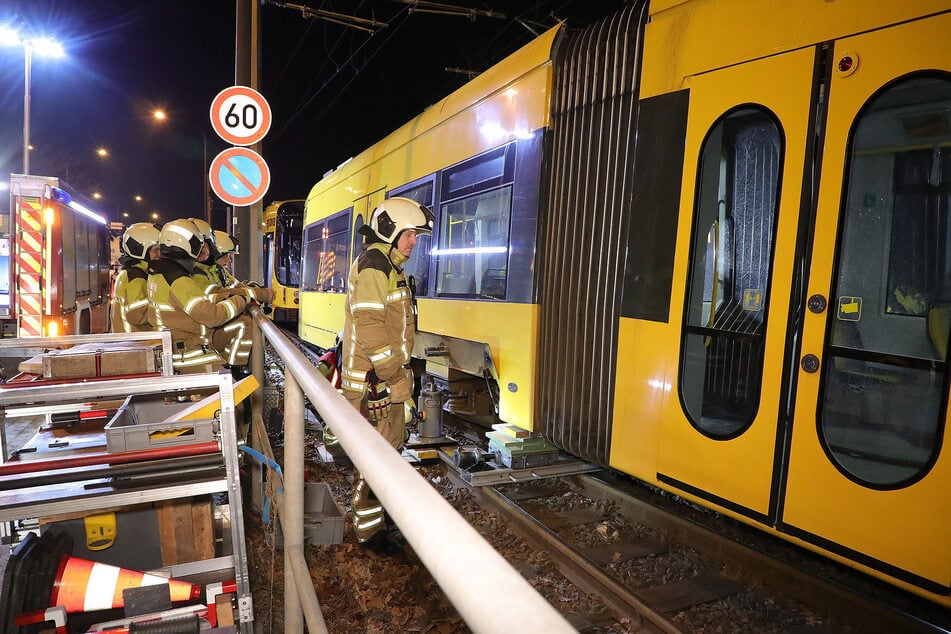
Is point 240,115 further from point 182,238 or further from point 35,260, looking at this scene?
point 35,260

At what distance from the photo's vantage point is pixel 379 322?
4039 mm

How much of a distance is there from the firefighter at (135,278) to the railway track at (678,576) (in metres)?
3.91

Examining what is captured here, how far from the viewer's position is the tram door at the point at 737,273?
9.93ft

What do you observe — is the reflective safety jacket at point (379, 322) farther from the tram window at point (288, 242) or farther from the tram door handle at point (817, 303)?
the tram window at point (288, 242)

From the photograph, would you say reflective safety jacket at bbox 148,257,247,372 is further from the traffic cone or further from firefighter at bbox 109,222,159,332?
the traffic cone

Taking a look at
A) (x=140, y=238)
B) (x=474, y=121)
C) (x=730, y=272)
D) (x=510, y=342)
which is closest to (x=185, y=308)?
(x=140, y=238)

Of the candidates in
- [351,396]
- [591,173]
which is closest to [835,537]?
[591,173]

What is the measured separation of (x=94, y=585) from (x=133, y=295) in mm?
4269

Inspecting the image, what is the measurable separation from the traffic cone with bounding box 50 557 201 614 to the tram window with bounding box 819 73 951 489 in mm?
2972

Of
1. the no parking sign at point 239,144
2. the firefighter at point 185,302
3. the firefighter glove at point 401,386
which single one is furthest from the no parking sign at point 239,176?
the firefighter glove at point 401,386

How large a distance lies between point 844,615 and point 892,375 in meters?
1.22

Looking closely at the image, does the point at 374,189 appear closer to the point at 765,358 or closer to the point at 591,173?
the point at 591,173

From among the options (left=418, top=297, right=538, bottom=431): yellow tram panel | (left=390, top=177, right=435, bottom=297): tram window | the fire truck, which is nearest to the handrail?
(left=418, top=297, right=538, bottom=431): yellow tram panel

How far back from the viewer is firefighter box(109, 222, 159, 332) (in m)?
5.46
